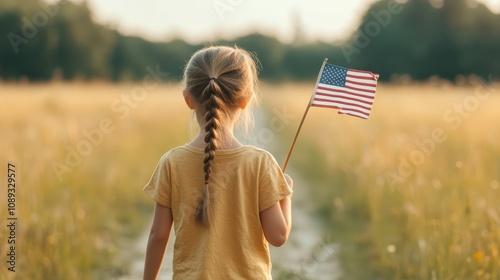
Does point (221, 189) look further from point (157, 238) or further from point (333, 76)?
point (333, 76)

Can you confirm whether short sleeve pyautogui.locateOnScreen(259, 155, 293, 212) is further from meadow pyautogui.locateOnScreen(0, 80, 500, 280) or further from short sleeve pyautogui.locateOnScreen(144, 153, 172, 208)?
meadow pyautogui.locateOnScreen(0, 80, 500, 280)

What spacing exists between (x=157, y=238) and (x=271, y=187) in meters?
0.49

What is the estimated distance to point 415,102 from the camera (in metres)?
13.7

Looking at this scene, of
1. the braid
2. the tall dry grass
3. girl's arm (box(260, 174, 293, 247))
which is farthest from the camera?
the tall dry grass

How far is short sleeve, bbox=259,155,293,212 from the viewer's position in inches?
100

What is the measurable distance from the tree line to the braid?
30.2 meters

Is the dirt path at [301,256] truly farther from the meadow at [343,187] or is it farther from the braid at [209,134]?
the braid at [209,134]

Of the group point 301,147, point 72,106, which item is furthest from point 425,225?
point 72,106

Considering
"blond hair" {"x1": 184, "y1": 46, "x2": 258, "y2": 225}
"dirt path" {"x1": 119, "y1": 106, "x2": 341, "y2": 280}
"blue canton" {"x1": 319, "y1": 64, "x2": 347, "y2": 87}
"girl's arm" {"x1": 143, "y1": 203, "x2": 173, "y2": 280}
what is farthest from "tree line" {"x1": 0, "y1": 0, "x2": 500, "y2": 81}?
"blond hair" {"x1": 184, "y1": 46, "x2": 258, "y2": 225}

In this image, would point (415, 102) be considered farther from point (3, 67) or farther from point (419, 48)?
point (419, 48)

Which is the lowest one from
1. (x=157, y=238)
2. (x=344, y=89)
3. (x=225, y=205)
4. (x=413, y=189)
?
(x=157, y=238)

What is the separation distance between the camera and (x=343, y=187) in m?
8.16

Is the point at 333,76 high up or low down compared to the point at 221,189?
up

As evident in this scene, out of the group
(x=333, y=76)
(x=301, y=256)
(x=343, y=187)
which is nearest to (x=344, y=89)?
(x=333, y=76)
